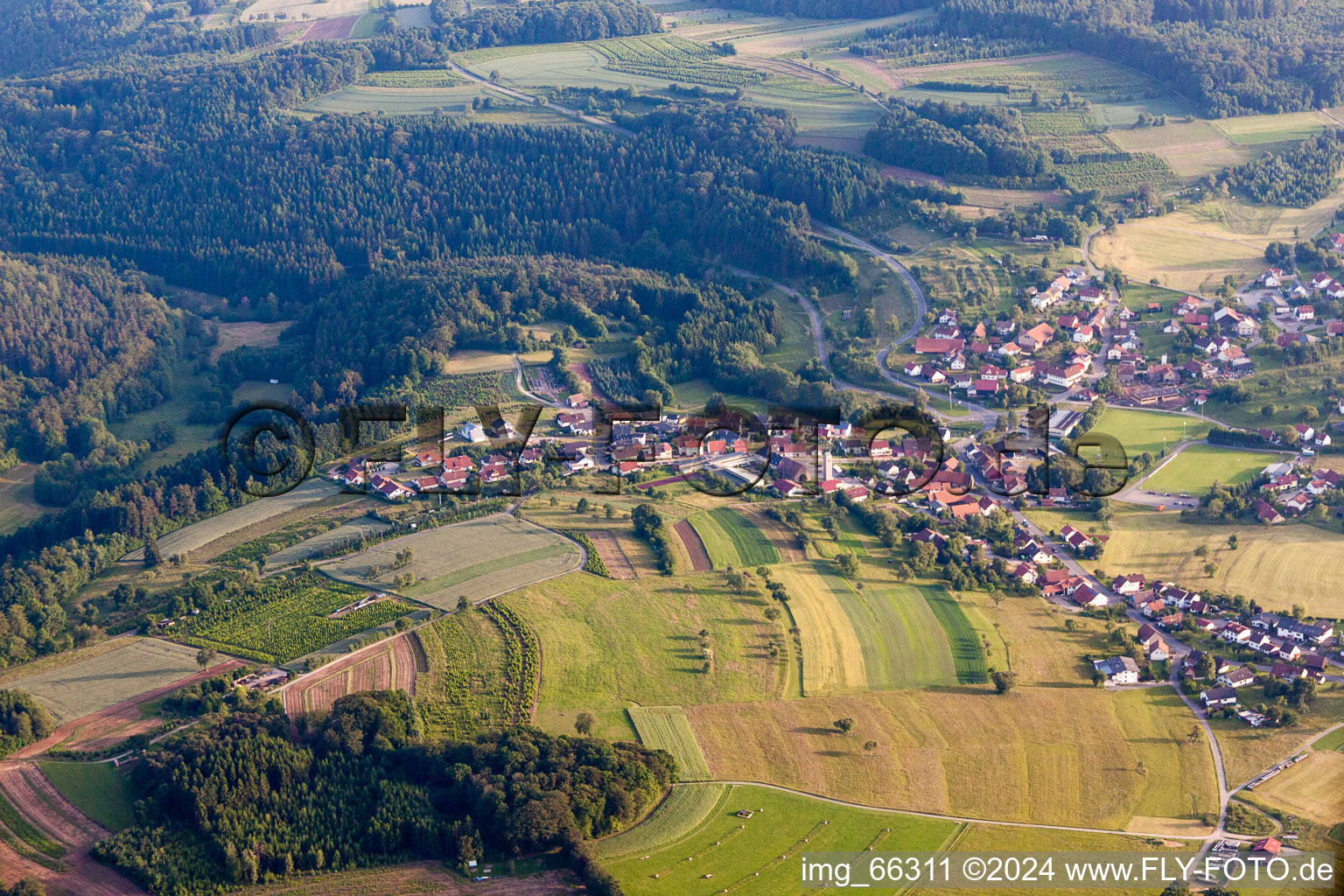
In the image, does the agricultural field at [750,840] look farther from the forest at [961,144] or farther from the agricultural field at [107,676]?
the forest at [961,144]

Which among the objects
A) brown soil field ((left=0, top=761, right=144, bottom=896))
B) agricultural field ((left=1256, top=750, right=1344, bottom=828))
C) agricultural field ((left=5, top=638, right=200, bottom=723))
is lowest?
agricultural field ((left=1256, top=750, right=1344, bottom=828))

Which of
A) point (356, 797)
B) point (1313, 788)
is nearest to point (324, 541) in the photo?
point (356, 797)

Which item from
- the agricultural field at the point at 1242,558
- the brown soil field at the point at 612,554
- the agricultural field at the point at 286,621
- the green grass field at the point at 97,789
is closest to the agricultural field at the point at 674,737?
the brown soil field at the point at 612,554

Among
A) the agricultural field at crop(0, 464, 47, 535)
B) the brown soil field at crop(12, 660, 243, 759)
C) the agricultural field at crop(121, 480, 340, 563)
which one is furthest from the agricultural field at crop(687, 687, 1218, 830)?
the agricultural field at crop(0, 464, 47, 535)

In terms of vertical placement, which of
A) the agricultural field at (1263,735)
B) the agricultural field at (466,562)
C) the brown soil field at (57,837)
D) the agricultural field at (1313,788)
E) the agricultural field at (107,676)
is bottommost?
the agricultural field at (1313,788)

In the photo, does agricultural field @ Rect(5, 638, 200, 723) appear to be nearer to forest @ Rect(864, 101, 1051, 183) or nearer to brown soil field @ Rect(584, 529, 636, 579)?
brown soil field @ Rect(584, 529, 636, 579)

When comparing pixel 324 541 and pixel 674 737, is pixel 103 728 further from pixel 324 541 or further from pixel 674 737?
pixel 674 737
